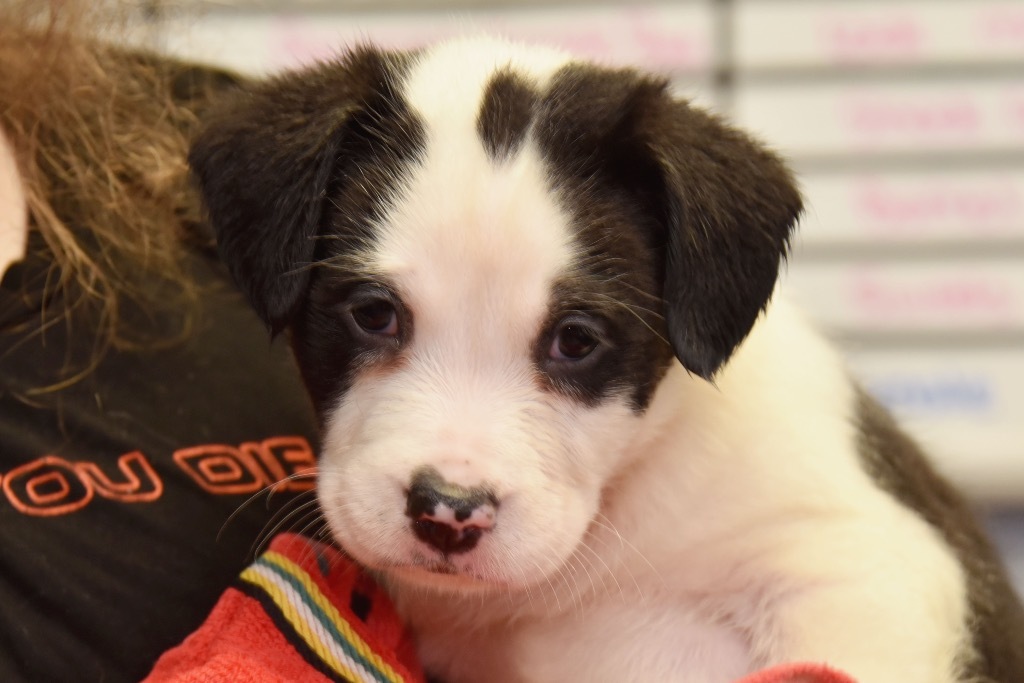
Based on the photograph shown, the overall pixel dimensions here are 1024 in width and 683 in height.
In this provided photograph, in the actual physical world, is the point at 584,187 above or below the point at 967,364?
above

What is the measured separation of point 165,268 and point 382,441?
733mm

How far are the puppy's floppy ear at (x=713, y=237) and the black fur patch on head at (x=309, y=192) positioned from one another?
397 millimetres

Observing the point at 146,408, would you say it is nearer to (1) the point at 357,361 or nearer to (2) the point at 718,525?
(1) the point at 357,361

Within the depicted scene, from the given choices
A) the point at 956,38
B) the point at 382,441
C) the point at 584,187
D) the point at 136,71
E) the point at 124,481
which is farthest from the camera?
the point at 956,38

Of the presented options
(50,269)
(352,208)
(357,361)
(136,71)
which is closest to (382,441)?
(357,361)

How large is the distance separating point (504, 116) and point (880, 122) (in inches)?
130

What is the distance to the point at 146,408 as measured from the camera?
6.24 feet

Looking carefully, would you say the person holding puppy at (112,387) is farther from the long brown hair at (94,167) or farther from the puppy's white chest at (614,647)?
the puppy's white chest at (614,647)

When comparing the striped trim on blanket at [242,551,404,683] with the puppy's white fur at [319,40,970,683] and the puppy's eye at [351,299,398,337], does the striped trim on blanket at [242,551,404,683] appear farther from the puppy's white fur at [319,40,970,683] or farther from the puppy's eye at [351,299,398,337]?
the puppy's eye at [351,299,398,337]

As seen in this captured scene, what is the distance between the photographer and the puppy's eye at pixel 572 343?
1.65m

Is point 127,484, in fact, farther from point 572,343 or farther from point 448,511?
point 572,343

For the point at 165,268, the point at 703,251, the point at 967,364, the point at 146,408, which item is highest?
the point at 703,251

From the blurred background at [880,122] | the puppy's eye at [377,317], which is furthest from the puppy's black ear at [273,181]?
the blurred background at [880,122]

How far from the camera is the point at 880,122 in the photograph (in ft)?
15.0
